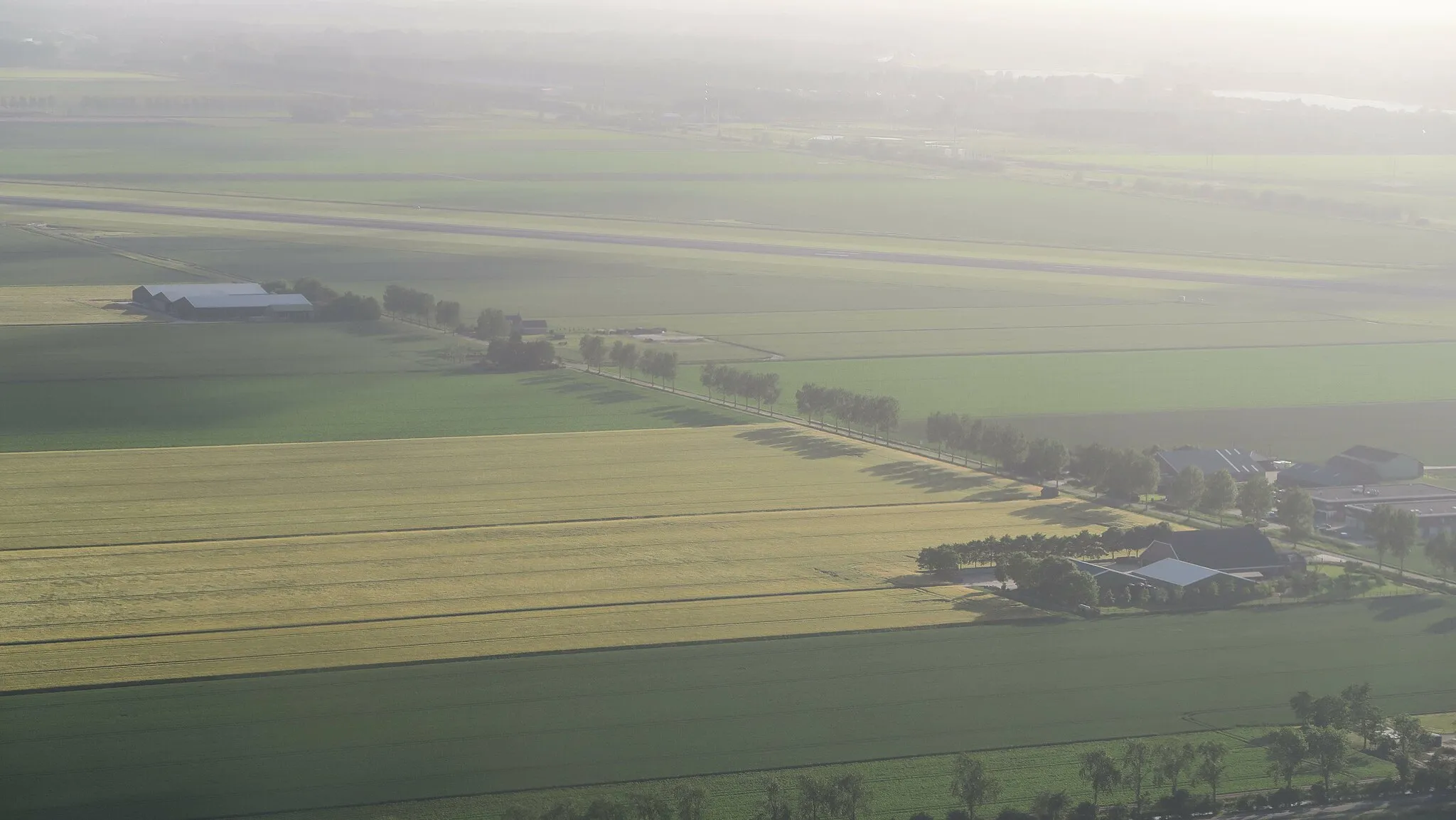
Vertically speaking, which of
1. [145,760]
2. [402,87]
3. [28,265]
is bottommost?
[145,760]

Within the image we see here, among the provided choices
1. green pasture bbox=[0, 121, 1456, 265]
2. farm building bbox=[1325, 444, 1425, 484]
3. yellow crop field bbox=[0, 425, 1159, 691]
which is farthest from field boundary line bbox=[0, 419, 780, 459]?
green pasture bbox=[0, 121, 1456, 265]

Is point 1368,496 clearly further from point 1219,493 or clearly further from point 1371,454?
point 1219,493

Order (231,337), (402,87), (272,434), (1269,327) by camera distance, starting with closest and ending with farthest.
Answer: (272,434) → (231,337) → (1269,327) → (402,87)

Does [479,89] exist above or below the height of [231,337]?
above

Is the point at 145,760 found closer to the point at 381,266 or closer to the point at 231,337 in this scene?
the point at 231,337

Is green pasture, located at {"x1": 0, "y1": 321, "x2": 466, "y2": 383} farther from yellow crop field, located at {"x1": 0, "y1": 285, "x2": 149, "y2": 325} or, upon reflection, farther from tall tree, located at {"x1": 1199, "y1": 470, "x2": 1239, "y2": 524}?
tall tree, located at {"x1": 1199, "y1": 470, "x2": 1239, "y2": 524}

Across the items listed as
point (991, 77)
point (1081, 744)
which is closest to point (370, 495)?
point (1081, 744)

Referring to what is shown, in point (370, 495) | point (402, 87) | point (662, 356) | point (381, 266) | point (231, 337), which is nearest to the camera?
point (370, 495)

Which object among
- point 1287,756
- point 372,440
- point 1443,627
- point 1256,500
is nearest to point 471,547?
point 372,440
